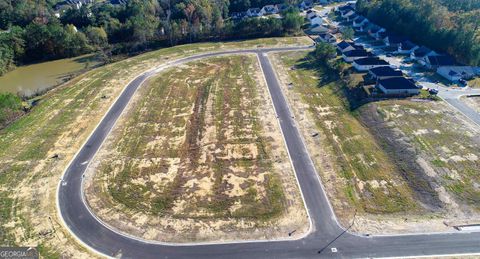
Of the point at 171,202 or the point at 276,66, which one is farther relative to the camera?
the point at 276,66

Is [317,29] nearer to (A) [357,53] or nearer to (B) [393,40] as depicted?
(B) [393,40]

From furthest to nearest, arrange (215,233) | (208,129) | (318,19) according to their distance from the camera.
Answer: (318,19), (208,129), (215,233)

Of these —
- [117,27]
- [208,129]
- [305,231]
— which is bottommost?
[305,231]

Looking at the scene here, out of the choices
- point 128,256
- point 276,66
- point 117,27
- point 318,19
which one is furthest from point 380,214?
point 117,27

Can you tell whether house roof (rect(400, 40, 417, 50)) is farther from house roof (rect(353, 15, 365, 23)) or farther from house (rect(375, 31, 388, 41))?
house roof (rect(353, 15, 365, 23))

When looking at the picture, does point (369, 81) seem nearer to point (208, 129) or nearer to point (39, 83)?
point (208, 129)

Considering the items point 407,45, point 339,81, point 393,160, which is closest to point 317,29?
point 407,45

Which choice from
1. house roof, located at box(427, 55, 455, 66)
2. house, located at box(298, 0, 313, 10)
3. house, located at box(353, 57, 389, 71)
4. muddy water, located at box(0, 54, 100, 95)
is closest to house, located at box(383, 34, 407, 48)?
house roof, located at box(427, 55, 455, 66)
